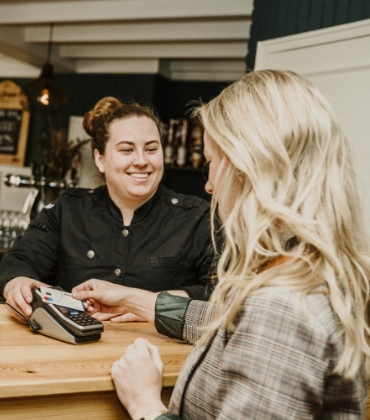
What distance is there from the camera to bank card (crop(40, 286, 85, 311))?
1.44m

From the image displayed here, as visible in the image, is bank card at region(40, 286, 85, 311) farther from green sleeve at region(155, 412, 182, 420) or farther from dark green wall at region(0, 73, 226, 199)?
dark green wall at region(0, 73, 226, 199)

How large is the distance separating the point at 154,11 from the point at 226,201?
4.19m

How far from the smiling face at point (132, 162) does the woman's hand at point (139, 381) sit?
3.10ft

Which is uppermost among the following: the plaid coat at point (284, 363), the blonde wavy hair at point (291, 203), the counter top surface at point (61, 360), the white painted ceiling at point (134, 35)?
the white painted ceiling at point (134, 35)

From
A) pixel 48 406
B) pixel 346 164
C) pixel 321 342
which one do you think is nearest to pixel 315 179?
pixel 346 164

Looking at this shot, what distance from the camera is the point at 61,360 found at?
1189 mm

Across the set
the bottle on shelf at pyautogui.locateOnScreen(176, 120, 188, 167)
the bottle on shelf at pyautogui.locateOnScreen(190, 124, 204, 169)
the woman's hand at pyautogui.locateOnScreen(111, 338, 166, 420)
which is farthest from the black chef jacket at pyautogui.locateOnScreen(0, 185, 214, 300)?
the bottle on shelf at pyautogui.locateOnScreen(176, 120, 188, 167)

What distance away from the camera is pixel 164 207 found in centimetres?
212

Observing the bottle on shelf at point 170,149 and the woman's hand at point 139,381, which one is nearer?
the woman's hand at point 139,381

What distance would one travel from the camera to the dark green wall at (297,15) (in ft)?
10.3

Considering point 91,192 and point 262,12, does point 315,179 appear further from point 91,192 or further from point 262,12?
point 262,12

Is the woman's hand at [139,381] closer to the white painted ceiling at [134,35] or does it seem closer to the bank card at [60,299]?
the bank card at [60,299]

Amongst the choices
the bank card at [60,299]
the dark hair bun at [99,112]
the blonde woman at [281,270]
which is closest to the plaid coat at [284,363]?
the blonde woman at [281,270]

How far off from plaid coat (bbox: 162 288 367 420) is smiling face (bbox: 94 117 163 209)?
47.4 inches
